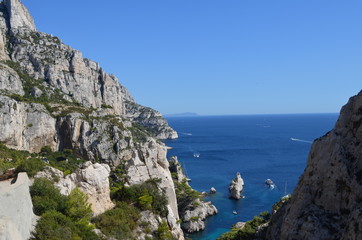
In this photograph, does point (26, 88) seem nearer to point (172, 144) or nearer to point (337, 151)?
point (337, 151)

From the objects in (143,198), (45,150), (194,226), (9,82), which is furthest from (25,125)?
(143,198)

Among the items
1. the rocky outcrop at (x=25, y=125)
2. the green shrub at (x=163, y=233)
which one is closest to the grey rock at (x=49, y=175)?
the green shrub at (x=163, y=233)

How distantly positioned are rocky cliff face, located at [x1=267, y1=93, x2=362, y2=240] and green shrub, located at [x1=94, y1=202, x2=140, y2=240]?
1043cm

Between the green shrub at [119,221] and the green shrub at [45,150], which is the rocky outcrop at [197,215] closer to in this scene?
the green shrub at [119,221]

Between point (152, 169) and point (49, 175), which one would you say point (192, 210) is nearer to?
point (152, 169)

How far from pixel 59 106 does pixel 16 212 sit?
67.5 metres

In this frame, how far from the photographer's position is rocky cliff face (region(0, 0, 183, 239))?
130 feet

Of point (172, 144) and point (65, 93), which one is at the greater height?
point (65, 93)

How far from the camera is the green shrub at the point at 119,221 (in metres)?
21.6

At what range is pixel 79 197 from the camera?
21.8 meters

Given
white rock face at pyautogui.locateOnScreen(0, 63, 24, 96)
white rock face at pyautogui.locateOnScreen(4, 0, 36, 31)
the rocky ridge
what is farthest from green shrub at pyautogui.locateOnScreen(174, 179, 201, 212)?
white rock face at pyautogui.locateOnScreen(4, 0, 36, 31)

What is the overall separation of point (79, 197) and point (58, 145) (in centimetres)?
5647

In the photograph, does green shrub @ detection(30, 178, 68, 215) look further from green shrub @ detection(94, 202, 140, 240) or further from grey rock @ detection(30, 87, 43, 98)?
grey rock @ detection(30, 87, 43, 98)

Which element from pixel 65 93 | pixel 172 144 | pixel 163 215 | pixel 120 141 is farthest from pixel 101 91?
pixel 163 215
